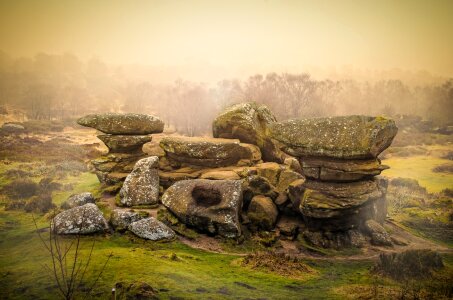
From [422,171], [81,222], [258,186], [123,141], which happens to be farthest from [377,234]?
[422,171]

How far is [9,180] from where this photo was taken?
2191 cm

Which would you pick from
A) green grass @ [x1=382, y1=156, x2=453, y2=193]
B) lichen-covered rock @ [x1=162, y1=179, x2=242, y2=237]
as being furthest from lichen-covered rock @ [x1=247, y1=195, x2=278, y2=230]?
green grass @ [x1=382, y1=156, x2=453, y2=193]

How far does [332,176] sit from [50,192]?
1635cm

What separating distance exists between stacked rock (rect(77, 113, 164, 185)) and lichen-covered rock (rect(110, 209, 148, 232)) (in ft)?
15.7

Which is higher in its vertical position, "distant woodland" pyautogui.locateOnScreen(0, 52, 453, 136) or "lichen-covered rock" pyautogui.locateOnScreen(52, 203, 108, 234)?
"distant woodland" pyautogui.locateOnScreen(0, 52, 453, 136)

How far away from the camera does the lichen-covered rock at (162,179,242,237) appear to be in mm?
12539

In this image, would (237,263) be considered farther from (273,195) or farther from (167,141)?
(167,141)

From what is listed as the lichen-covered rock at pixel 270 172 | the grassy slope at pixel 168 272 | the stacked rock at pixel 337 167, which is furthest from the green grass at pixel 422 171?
the grassy slope at pixel 168 272

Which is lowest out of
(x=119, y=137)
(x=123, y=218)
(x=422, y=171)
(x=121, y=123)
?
A: (x=422, y=171)

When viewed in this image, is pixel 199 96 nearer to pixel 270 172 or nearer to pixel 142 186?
pixel 270 172

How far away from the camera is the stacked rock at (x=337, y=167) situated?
12562 mm

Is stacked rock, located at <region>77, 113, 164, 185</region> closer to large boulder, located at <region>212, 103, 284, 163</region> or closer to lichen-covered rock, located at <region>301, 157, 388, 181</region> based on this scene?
large boulder, located at <region>212, 103, 284, 163</region>

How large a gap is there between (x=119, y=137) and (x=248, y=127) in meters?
7.54

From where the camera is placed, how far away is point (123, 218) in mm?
12516
